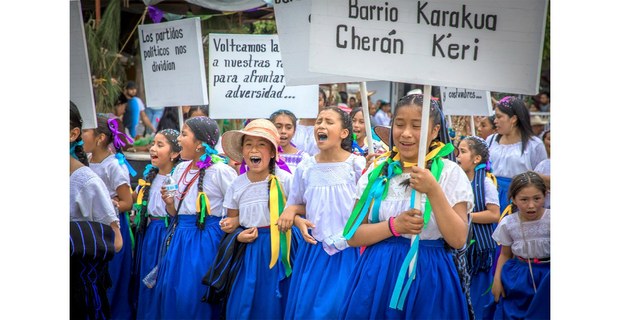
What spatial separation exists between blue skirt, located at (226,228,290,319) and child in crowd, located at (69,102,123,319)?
4.82 ft

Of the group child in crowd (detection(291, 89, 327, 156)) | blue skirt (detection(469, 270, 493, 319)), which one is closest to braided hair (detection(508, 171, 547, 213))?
blue skirt (detection(469, 270, 493, 319))

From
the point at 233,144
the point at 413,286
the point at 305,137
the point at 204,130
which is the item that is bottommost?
the point at 413,286

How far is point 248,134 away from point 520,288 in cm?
222

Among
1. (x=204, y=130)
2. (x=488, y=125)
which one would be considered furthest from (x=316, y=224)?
(x=488, y=125)

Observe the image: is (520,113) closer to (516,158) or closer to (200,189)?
(516,158)

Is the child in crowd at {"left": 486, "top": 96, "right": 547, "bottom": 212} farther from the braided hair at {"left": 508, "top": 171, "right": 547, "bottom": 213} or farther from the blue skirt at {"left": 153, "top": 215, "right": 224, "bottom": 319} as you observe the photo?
the blue skirt at {"left": 153, "top": 215, "right": 224, "bottom": 319}

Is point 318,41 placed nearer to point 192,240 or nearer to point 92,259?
point 92,259

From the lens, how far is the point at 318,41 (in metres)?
4.16

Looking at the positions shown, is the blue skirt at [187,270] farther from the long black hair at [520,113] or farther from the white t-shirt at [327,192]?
the long black hair at [520,113]

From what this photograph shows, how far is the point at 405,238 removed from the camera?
4344 mm

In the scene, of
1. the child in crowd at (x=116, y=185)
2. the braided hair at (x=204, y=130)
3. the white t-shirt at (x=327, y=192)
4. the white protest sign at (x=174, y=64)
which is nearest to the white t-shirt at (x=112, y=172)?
the child in crowd at (x=116, y=185)

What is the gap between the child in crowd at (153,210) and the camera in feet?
23.6

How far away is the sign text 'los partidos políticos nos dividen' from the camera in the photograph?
13.5ft

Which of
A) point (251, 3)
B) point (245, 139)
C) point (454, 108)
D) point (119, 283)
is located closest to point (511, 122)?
point (454, 108)
